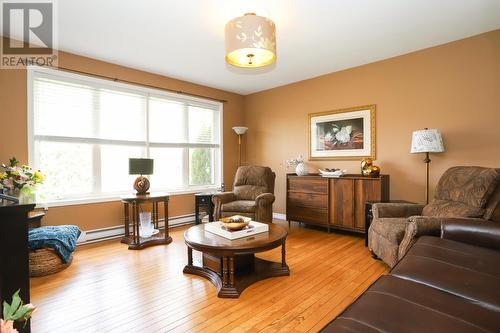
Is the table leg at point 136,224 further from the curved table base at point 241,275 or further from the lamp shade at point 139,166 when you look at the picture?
the curved table base at point 241,275

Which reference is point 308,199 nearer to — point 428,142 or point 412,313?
point 428,142

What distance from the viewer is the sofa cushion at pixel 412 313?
3.20 ft

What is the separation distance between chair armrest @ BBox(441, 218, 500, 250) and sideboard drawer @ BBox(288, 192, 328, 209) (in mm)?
1974

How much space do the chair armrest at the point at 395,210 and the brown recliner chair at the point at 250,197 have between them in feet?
4.67

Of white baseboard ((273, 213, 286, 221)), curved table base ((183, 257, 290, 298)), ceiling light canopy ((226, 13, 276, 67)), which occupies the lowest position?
curved table base ((183, 257, 290, 298))

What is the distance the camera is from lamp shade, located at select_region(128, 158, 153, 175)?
3648 millimetres

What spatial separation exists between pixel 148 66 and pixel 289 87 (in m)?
2.45

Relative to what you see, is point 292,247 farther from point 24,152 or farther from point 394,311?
point 24,152

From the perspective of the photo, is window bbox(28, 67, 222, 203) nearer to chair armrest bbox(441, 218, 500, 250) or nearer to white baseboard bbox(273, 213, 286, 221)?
white baseboard bbox(273, 213, 286, 221)

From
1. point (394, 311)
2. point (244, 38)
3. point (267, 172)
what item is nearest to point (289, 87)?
point (267, 172)

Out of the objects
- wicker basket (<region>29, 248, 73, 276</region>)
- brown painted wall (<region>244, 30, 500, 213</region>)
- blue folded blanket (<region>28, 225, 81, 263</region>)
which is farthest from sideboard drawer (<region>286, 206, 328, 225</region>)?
wicker basket (<region>29, 248, 73, 276</region>)

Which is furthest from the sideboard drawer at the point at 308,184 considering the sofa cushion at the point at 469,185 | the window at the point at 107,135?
the window at the point at 107,135

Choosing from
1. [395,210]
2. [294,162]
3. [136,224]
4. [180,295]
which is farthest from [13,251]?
[294,162]

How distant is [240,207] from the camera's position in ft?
12.5
